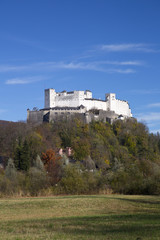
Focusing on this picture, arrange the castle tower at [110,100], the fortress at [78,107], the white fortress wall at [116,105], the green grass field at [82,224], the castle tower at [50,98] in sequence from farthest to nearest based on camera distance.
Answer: the white fortress wall at [116,105] → the castle tower at [110,100] → the castle tower at [50,98] → the fortress at [78,107] → the green grass field at [82,224]

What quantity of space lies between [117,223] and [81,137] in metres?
71.6

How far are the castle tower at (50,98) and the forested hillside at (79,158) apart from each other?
1141 centimetres

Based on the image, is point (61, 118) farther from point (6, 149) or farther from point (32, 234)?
point (32, 234)

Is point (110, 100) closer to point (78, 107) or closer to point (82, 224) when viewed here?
point (78, 107)

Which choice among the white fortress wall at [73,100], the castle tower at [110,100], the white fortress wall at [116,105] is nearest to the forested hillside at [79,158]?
the white fortress wall at [116,105]

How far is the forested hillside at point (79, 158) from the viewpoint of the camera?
116ft

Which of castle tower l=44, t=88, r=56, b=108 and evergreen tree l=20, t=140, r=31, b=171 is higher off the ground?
castle tower l=44, t=88, r=56, b=108

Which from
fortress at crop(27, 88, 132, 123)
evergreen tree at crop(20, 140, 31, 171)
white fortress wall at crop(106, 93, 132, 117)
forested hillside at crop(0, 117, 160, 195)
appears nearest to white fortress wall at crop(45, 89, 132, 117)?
fortress at crop(27, 88, 132, 123)

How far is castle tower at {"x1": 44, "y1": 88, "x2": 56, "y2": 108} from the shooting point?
9925 centimetres

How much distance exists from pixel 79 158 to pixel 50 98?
1091 inches

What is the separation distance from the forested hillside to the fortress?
10.3 ft

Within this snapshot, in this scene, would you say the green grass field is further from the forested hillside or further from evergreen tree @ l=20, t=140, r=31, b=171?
evergreen tree @ l=20, t=140, r=31, b=171

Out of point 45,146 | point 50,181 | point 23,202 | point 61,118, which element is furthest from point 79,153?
point 23,202

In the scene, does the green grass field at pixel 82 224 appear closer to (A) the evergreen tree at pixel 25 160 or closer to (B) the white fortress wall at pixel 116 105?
(A) the evergreen tree at pixel 25 160
